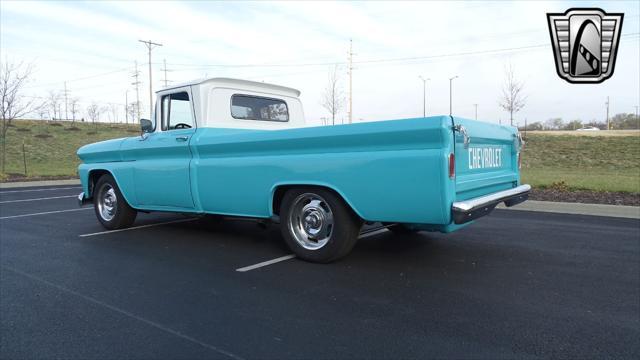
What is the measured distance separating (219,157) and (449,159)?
2641mm

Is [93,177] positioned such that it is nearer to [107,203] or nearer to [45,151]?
[107,203]

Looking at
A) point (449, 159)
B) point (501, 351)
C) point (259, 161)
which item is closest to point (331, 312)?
point (501, 351)

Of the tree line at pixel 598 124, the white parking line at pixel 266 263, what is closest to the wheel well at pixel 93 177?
the white parking line at pixel 266 263

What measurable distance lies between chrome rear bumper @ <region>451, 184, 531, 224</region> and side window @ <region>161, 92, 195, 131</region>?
3.51 meters

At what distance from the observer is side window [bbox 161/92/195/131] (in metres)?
5.95

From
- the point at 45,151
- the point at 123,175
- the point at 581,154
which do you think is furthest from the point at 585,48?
the point at 45,151

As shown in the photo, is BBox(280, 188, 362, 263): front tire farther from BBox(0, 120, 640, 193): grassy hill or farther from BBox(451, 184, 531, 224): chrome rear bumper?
BBox(0, 120, 640, 193): grassy hill

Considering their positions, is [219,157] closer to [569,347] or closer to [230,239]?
[230,239]

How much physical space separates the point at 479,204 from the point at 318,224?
155 cm

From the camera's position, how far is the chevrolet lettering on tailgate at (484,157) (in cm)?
433

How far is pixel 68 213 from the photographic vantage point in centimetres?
891

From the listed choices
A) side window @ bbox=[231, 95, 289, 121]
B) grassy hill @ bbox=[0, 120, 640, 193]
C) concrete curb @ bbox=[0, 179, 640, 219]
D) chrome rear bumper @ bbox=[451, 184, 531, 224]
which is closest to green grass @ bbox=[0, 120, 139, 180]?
grassy hill @ bbox=[0, 120, 640, 193]

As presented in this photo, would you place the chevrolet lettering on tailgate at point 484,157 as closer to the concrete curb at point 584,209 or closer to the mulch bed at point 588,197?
the concrete curb at point 584,209

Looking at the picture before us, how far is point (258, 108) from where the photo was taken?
21.2 ft
